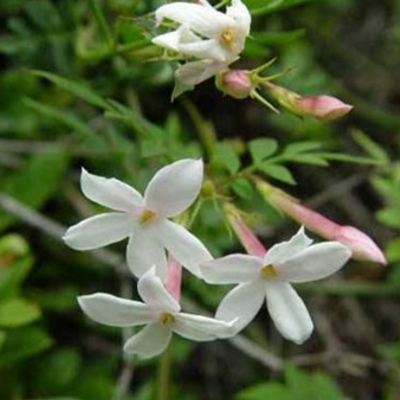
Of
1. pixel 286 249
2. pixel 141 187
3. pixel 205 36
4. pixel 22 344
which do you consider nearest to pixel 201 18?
pixel 205 36

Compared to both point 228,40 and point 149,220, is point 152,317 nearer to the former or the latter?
point 149,220

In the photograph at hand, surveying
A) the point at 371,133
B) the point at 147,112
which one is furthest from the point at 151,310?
the point at 371,133

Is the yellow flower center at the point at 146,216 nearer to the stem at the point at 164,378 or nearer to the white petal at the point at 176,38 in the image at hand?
the white petal at the point at 176,38

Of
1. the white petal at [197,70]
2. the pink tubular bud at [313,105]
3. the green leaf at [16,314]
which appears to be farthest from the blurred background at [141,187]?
the white petal at [197,70]

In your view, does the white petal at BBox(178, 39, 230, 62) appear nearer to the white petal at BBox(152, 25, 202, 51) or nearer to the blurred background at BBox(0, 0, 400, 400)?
the white petal at BBox(152, 25, 202, 51)

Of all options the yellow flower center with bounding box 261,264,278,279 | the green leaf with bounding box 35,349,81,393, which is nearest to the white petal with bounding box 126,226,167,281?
the yellow flower center with bounding box 261,264,278,279

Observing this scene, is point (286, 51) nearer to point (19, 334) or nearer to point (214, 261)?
point (19, 334)

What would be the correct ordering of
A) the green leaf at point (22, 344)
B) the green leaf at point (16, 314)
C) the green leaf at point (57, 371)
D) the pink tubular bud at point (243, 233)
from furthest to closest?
the green leaf at point (57, 371) < the green leaf at point (22, 344) < the green leaf at point (16, 314) < the pink tubular bud at point (243, 233)
